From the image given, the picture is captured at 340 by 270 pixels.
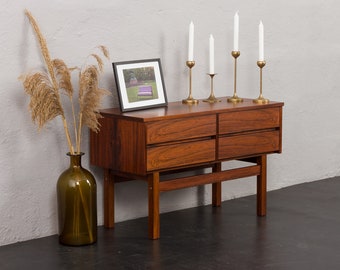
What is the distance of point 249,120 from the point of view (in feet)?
14.8

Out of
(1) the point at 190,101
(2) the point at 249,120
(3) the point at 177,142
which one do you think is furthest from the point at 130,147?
(2) the point at 249,120

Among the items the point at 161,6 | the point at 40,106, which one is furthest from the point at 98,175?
the point at 161,6

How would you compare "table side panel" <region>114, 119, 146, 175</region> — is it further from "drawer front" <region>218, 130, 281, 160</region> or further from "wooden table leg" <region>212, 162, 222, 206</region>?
"wooden table leg" <region>212, 162, 222, 206</region>

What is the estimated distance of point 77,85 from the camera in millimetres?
4305

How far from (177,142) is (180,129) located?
0.07 meters

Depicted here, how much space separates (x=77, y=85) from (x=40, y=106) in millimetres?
385

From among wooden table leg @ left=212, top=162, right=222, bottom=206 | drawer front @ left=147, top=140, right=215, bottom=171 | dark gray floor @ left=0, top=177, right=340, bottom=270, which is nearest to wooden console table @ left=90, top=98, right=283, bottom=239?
drawer front @ left=147, top=140, right=215, bottom=171

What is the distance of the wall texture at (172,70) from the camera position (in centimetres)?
409

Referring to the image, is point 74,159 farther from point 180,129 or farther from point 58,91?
point 180,129

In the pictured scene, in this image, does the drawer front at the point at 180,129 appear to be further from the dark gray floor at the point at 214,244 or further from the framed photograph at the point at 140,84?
the dark gray floor at the point at 214,244

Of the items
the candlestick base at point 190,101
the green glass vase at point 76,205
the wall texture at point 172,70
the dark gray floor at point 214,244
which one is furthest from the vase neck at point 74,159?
the candlestick base at point 190,101

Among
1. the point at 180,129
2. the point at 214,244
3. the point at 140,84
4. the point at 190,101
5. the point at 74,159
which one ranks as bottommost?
the point at 214,244

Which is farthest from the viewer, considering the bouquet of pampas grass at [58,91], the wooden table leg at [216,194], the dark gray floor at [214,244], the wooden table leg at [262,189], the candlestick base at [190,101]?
the wooden table leg at [216,194]

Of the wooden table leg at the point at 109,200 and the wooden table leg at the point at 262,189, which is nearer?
the wooden table leg at the point at 109,200
